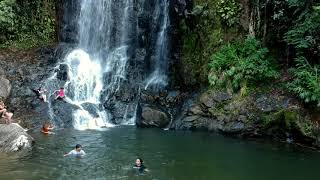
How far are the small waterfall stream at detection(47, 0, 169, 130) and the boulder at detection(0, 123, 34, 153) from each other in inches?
204

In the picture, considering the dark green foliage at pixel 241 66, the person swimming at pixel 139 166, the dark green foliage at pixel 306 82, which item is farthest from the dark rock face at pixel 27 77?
the dark green foliage at pixel 306 82

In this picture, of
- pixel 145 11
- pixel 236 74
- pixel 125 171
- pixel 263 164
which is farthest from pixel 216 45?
pixel 125 171

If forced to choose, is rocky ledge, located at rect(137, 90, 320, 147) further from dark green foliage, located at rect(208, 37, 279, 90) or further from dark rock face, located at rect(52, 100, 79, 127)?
dark rock face, located at rect(52, 100, 79, 127)

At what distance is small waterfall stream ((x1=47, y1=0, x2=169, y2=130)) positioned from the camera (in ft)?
84.3

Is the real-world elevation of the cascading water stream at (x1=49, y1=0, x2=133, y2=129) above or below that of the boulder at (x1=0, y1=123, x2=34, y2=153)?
above

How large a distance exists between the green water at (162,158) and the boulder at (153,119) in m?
1.56

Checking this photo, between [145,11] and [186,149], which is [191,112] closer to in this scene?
[186,149]

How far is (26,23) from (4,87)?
5730 mm

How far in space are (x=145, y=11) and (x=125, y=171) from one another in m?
12.9

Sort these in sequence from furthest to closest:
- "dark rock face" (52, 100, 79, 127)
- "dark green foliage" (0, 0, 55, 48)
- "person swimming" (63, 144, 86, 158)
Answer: "dark green foliage" (0, 0, 55, 48) < "dark rock face" (52, 100, 79, 127) < "person swimming" (63, 144, 86, 158)

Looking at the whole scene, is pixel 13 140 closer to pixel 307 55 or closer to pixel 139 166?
pixel 139 166

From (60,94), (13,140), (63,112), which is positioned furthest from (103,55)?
(13,140)

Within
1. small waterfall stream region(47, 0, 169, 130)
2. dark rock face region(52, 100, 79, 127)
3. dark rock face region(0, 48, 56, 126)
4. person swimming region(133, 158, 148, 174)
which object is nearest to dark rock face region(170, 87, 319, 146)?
small waterfall stream region(47, 0, 169, 130)

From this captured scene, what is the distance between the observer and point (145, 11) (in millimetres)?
27359
